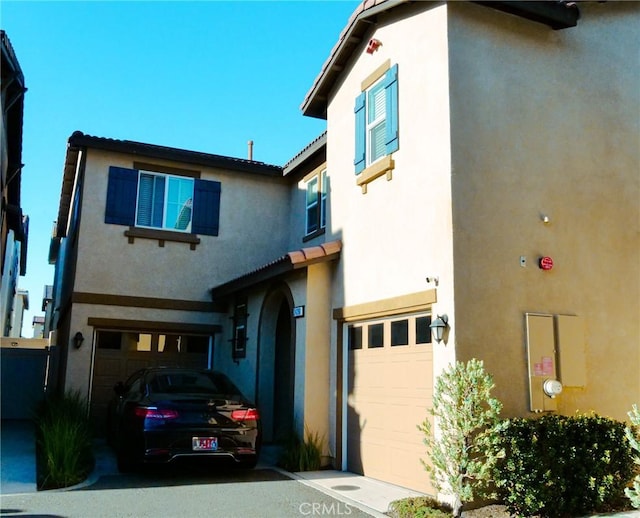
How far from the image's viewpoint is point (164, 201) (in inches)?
563

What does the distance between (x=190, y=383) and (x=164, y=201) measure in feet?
21.0

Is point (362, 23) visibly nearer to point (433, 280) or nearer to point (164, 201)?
point (433, 280)

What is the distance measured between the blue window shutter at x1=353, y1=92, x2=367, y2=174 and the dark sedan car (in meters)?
4.29

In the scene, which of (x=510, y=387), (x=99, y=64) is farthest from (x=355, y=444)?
(x=99, y=64)

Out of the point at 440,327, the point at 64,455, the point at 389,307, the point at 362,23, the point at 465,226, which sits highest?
the point at 362,23

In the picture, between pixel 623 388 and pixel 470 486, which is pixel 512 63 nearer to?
pixel 623 388

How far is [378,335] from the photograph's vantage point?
912 centimetres

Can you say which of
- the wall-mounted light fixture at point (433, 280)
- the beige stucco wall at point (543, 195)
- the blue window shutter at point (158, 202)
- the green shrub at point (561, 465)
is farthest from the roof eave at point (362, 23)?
the green shrub at point (561, 465)

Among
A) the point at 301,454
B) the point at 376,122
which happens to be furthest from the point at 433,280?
the point at 301,454

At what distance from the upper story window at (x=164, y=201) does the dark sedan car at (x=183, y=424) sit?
5836 millimetres

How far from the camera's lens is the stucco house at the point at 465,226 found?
7504 mm

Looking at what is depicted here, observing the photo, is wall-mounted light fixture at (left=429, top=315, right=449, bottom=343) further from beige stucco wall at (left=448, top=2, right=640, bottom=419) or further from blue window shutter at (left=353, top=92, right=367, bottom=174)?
blue window shutter at (left=353, top=92, right=367, bottom=174)

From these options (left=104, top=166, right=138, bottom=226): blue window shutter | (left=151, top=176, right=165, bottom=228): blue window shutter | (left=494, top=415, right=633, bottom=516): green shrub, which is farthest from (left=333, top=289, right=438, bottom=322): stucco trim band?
(left=104, top=166, right=138, bottom=226): blue window shutter

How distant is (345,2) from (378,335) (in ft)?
19.2
